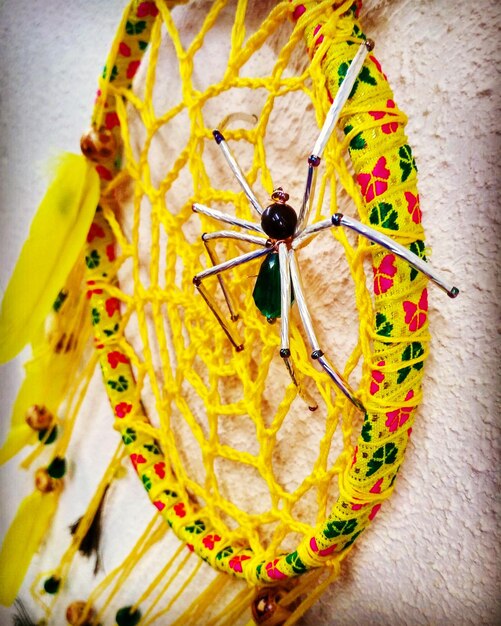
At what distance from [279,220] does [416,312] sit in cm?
10

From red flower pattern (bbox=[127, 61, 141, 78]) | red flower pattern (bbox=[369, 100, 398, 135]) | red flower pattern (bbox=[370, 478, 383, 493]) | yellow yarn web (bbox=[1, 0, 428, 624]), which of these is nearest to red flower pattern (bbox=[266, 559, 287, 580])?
yellow yarn web (bbox=[1, 0, 428, 624])

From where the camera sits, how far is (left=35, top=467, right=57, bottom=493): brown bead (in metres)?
0.63

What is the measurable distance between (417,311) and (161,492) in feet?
1.11

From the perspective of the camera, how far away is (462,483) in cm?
33

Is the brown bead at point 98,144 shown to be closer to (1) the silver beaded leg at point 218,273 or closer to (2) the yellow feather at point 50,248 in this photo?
(2) the yellow feather at point 50,248

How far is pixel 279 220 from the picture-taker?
1.02 feet

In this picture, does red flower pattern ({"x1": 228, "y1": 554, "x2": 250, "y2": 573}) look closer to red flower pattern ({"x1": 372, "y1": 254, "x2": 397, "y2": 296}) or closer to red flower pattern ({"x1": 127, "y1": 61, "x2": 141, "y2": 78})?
red flower pattern ({"x1": 372, "y1": 254, "x2": 397, "y2": 296})

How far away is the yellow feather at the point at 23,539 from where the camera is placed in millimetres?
616

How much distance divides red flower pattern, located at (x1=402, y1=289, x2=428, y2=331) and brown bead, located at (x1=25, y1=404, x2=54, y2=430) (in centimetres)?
46

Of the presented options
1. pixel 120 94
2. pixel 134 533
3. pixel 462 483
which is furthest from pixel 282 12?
pixel 134 533

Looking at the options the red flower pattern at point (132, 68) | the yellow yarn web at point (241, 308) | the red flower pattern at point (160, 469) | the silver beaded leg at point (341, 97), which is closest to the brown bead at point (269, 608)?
the yellow yarn web at point (241, 308)

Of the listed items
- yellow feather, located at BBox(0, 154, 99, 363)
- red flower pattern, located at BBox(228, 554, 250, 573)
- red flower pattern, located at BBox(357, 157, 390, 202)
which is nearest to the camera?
red flower pattern, located at BBox(357, 157, 390, 202)

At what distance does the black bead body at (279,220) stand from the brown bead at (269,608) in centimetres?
32

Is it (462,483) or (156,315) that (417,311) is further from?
(156,315)
